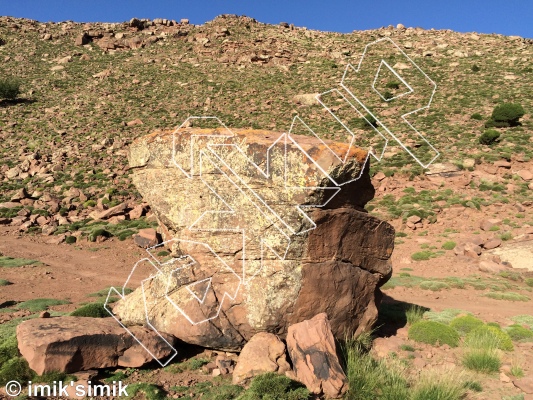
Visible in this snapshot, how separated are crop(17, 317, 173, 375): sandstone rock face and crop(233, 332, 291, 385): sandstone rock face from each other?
1.83 meters

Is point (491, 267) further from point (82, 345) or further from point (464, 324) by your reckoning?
point (82, 345)

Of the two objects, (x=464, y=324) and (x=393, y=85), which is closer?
(x=464, y=324)

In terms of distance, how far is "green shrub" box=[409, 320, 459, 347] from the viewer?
10.6 m

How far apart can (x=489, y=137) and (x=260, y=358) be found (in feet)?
103

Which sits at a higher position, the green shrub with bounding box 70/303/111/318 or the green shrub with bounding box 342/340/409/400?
the green shrub with bounding box 70/303/111/318

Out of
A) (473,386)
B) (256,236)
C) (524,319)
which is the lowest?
(473,386)

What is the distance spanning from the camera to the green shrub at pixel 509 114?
3506 centimetres

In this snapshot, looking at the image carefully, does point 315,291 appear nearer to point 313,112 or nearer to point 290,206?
point 290,206

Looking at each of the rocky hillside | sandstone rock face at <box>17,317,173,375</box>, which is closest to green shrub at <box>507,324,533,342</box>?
sandstone rock face at <box>17,317,173,375</box>

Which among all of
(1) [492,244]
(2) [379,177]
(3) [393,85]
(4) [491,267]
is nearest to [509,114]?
(2) [379,177]

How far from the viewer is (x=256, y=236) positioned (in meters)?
9.29

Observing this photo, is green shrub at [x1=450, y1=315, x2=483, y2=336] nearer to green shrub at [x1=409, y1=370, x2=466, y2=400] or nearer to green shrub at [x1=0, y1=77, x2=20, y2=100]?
green shrub at [x1=409, y1=370, x2=466, y2=400]

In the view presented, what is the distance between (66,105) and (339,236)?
48778 mm

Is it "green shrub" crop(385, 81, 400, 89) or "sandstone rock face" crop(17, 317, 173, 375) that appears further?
"green shrub" crop(385, 81, 400, 89)
